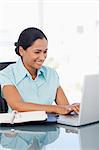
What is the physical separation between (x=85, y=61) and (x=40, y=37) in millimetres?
3182

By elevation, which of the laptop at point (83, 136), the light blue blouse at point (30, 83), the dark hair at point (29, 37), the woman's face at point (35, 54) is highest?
the dark hair at point (29, 37)

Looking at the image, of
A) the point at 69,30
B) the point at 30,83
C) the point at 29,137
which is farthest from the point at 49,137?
the point at 69,30

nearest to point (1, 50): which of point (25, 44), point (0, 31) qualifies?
point (0, 31)

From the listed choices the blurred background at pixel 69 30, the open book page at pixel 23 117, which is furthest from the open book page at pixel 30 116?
the blurred background at pixel 69 30

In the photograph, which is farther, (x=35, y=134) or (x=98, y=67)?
(x=98, y=67)

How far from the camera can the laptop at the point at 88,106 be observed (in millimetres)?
1622

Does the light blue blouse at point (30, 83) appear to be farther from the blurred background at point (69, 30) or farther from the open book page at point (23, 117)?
Answer: the blurred background at point (69, 30)

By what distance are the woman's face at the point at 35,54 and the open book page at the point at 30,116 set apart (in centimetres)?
43

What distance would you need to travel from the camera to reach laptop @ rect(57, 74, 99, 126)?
1.62 metres

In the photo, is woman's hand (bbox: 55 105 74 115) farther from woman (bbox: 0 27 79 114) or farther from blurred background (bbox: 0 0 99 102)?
blurred background (bbox: 0 0 99 102)

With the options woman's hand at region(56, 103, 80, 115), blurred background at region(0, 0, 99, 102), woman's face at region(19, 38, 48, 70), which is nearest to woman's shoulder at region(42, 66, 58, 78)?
woman's face at region(19, 38, 48, 70)

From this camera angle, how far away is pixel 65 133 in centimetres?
158

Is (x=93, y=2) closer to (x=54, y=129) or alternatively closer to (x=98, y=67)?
(x=98, y=67)

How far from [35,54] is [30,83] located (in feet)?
0.62
